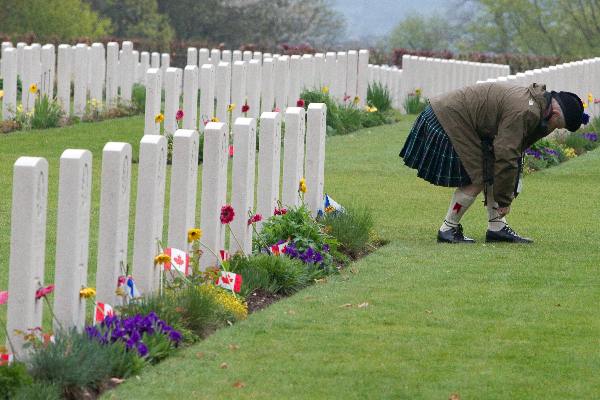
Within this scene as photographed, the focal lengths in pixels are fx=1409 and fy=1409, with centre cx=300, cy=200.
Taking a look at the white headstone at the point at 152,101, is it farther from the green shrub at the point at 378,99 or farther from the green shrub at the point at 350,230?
the green shrub at the point at 378,99

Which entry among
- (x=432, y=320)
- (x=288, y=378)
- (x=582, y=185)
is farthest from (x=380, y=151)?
(x=288, y=378)

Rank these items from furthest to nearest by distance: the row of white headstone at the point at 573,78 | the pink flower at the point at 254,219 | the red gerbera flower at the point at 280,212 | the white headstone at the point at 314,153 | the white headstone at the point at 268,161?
the row of white headstone at the point at 573,78 < the white headstone at the point at 314,153 < the red gerbera flower at the point at 280,212 < the white headstone at the point at 268,161 < the pink flower at the point at 254,219

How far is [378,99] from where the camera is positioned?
22.1m

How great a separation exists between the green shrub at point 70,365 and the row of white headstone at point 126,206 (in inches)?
6.2

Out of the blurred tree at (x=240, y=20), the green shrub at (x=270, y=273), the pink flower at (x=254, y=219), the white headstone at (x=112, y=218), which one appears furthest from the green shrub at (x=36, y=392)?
the blurred tree at (x=240, y=20)

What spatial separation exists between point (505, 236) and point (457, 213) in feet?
1.39

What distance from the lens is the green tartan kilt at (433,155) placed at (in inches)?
371

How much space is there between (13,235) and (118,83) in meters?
15.6

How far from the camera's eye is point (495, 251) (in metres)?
9.35

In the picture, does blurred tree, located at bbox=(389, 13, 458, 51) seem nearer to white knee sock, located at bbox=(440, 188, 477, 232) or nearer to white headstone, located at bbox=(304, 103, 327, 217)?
white knee sock, located at bbox=(440, 188, 477, 232)

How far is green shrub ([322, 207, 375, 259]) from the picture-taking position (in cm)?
909

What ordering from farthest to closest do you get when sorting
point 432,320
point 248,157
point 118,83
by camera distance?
point 118,83 → point 248,157 → point 432,320

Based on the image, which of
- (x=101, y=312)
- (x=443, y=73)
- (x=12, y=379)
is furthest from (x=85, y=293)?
(x=443, y=73)

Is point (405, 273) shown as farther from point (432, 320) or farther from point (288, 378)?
point (288, 378)
